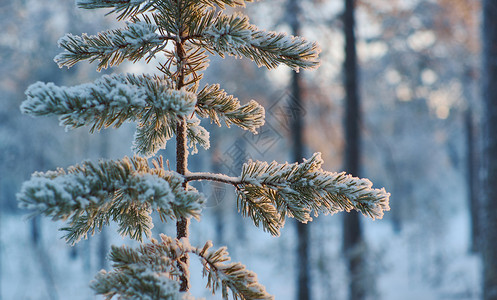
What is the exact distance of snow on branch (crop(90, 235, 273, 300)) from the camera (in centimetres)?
135

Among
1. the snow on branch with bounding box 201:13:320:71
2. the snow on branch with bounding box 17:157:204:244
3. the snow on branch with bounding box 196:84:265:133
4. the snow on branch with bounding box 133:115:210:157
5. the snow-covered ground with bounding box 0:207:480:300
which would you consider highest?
the snow on branch with bounding box 201:13:320:71

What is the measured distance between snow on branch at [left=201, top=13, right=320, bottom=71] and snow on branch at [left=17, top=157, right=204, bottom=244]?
579 millimetres

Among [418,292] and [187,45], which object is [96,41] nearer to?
[187,45]

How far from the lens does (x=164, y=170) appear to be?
160 centimetres

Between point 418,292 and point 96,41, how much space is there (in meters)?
16.2

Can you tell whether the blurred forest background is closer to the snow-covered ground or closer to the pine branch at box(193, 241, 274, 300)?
the snow-covered ground

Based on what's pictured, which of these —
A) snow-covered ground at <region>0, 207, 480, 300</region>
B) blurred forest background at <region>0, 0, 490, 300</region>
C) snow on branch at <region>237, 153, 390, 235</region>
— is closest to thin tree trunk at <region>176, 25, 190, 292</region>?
snow on branch at <region>237, 153, 390, 235</region>

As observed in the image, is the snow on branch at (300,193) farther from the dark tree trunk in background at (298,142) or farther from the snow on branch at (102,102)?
the dark tree trunk in background at (298,142)

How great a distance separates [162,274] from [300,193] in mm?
623

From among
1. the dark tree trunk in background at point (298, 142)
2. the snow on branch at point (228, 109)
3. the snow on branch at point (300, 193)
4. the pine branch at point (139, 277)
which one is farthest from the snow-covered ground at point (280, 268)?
the pine branch at point (139, 277)

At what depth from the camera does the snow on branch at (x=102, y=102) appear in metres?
1.29

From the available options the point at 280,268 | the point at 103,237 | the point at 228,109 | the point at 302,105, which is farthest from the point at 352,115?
the point at 103,237

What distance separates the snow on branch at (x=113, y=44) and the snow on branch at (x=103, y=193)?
0.46 meters

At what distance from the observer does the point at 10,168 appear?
1279cm
